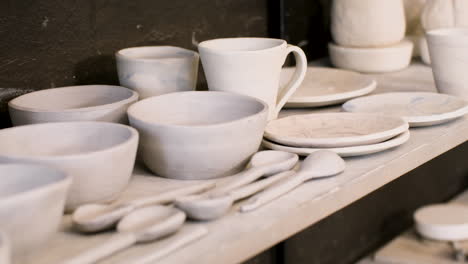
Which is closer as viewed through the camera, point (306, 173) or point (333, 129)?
point (306, 173)

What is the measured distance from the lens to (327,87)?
132 centimetres

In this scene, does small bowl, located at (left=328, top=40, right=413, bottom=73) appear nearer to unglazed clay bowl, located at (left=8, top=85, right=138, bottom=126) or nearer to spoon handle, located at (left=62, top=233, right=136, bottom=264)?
unglazed clay bowl, located at (left=8, top=85, right=138, bottom=126)

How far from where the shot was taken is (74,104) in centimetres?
102

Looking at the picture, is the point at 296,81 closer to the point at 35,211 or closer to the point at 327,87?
the point at 327,87

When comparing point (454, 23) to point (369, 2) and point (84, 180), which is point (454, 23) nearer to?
point (369, 2)

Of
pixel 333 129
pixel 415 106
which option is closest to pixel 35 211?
pixel 333 129

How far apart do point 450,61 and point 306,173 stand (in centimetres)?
51

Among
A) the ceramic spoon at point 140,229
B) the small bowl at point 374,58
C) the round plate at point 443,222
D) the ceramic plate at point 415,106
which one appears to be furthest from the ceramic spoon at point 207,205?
the round plate at point 443,222

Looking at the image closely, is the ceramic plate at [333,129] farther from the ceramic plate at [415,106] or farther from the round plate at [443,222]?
the round plate at [443,222]

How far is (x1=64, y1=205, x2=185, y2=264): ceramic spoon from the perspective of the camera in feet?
2.16

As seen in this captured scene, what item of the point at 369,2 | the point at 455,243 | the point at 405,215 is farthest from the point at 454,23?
the point at 405,215

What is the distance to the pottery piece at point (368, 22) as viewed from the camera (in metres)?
1.48

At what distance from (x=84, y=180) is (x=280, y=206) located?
0.72 feet

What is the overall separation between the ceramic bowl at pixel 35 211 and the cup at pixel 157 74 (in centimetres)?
33
